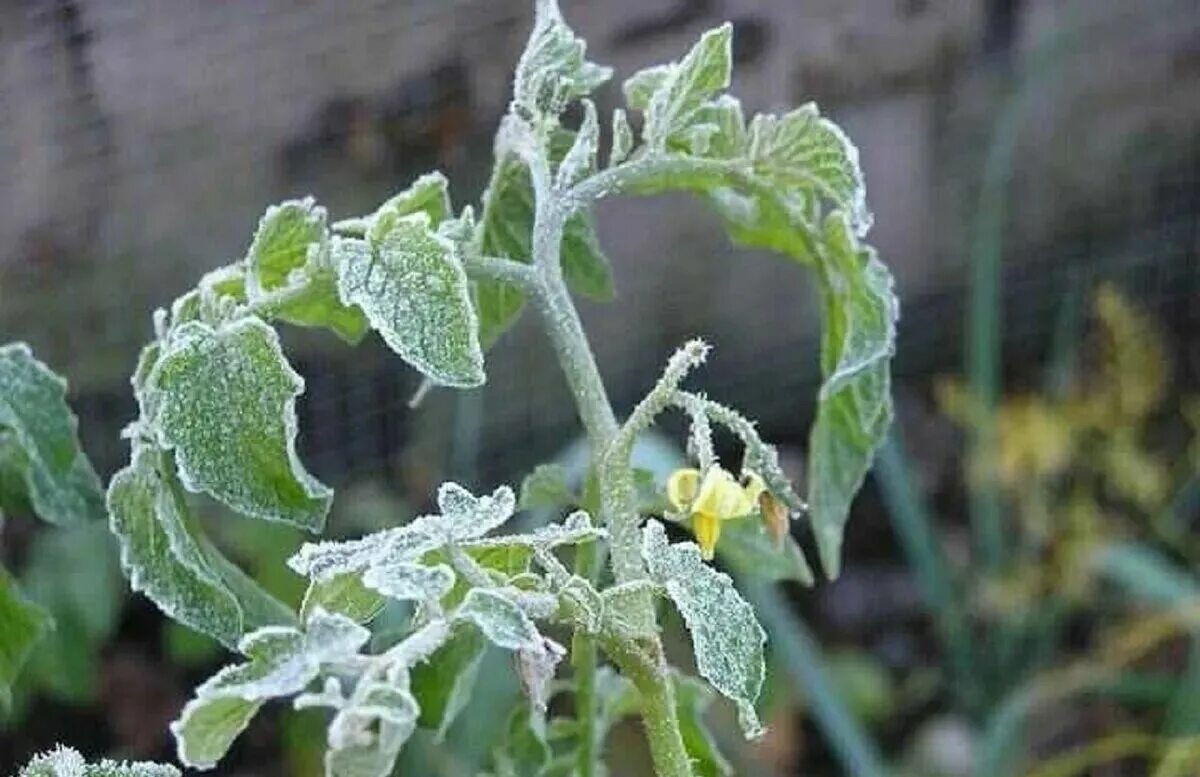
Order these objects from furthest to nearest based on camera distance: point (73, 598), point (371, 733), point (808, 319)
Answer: point (808, 319) → point (73, 598) → point (371, 733)

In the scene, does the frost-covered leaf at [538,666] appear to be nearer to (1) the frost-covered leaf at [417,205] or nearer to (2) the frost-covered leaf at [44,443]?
(1) the frost-covered leaf at [417,205]

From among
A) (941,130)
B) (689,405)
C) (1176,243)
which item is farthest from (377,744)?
(1176,243)

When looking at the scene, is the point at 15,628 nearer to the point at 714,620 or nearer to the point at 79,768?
the point at 79,768

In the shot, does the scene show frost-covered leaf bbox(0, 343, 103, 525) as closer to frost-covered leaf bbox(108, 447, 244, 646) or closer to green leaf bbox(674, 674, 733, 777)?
frost-covered leaf bbox(108, 447, 244, 646)

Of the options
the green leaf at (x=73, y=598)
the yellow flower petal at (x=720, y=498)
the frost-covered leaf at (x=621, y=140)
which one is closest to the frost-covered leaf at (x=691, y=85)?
the frost-covered leaf at (x=621, y=140)

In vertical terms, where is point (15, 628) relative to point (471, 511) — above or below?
below

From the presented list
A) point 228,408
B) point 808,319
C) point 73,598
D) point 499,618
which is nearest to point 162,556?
point 228,408

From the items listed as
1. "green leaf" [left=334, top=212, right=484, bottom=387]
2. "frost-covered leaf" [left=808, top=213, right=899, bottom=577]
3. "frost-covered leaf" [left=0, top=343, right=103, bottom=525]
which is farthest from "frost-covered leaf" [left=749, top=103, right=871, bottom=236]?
"frost-covered leaf" [left=0, top=343, right=103, bottom=525]
